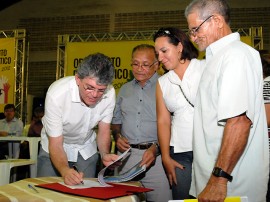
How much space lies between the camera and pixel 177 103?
1.65m

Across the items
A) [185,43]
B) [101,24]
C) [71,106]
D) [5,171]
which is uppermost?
[101,24]

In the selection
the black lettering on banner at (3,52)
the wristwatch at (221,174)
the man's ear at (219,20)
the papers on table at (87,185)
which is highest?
the black lettering on banner at (3,52)

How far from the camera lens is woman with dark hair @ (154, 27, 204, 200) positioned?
1.62 m

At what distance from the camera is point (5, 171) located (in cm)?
250

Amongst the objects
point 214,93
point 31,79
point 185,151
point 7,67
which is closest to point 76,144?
point 185,151

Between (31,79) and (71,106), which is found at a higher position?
(31,79)

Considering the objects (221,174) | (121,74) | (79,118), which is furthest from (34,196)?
(121,74)

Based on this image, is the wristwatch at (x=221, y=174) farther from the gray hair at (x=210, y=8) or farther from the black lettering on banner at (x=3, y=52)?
the black lettering on banner at (x=3, y=52)

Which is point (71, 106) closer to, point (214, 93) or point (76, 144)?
point (76, 144)

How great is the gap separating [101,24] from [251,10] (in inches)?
141

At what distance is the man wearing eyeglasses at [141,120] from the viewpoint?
1967 mm

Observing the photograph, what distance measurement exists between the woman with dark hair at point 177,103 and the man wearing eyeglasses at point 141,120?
27cm

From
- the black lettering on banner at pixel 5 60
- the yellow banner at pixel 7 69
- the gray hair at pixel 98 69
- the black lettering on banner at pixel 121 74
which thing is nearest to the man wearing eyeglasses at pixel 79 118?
the gray hair at pixel 98 69

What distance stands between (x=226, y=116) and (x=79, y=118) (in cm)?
89
